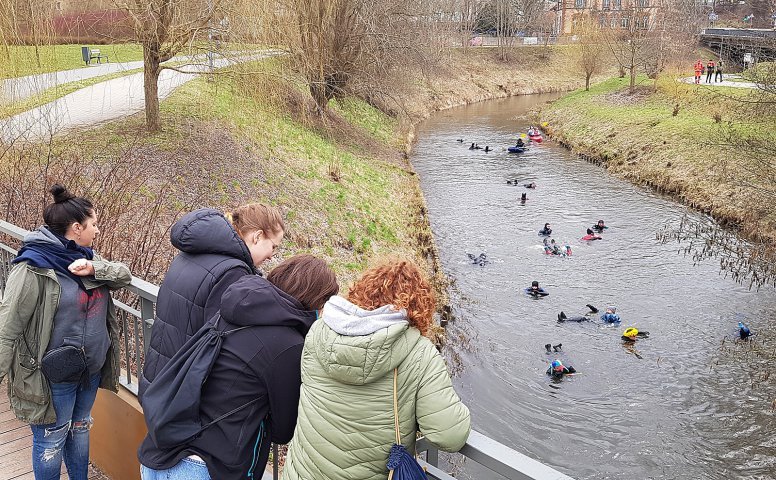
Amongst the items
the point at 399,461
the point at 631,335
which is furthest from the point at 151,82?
the point at 399,461

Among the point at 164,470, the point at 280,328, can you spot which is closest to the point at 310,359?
the point at 280,328

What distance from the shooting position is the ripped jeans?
4.31 metres

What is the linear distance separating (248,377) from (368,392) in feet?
1.85

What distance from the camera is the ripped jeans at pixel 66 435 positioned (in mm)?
4309

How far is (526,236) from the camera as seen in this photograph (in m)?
22.3

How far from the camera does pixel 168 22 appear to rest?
615 inches

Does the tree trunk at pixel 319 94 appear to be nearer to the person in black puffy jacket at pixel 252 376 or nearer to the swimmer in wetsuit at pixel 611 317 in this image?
the swimmer in wetsuit at pixel 611 317

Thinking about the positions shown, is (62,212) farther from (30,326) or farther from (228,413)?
(228,413)

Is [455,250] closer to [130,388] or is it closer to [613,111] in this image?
[130,388]

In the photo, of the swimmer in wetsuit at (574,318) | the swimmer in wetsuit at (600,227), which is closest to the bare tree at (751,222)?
the swimmer in wetsuit at (600,227)

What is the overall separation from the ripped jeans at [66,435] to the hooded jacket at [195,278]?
3.63 feet

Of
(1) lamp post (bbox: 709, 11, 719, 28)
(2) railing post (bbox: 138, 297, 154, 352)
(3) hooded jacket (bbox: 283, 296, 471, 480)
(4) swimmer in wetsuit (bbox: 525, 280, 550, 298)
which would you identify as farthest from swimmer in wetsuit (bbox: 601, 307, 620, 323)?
(1) lamp post (bbox: 709, 11, 719, 28)

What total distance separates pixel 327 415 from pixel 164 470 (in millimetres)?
894

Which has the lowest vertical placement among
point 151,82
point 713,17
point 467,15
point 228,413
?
point 228,413
